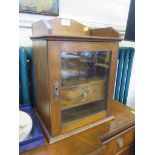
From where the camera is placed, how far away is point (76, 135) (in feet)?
2.49

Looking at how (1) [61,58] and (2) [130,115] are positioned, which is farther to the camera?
(2) [130,115]

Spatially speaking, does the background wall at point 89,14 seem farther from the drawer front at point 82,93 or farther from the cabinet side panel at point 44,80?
the drawer front at point 82,93

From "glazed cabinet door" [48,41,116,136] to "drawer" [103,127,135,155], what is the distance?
13 cm

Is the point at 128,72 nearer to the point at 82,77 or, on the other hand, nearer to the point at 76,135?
the point at 82,77

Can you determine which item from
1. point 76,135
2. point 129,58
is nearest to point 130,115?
point 76,135

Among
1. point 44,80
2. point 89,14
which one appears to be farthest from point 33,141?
point 89,14

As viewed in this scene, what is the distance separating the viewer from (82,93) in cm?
80

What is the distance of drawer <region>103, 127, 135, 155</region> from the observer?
786mm

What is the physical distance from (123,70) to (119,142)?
2.43 ft

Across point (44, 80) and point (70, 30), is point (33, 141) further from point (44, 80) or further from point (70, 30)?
point (70, 30)

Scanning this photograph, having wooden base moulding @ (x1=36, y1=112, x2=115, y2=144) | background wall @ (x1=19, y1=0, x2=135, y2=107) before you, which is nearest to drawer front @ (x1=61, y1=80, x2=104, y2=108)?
wooden base moulding @ (x1=36, y1=112, x2=115, y2=144)
